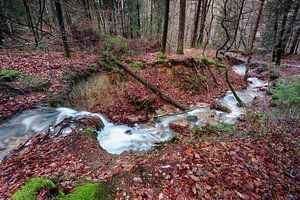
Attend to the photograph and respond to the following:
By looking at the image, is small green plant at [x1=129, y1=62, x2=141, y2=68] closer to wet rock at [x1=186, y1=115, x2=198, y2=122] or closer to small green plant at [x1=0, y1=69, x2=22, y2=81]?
wet rock at [x1=186, y1=115, x2=198, y2=122]

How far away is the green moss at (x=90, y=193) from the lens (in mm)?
3172

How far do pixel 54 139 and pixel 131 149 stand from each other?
2.61 meters

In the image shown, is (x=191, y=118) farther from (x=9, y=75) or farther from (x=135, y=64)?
(x=9, y=75)

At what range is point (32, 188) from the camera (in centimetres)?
323

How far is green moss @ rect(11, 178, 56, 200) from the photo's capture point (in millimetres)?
3063

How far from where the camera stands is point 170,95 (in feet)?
35.5

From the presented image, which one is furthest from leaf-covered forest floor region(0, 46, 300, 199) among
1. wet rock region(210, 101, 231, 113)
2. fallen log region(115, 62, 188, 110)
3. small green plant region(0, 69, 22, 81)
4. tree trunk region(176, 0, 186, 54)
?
tree trunk region(176, 0, 186, 54)

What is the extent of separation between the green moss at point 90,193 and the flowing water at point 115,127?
2910 mm

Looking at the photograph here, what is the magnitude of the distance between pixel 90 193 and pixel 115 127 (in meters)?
4.99

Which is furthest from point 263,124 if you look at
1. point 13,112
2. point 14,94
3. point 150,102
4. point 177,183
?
point 14,94

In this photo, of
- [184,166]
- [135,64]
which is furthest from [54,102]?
[184,166]

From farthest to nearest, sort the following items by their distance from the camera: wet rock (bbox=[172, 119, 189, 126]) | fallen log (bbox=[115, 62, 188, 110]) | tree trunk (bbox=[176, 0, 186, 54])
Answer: tree trunk (bbox=[176, 0, 186, 54]) → fallen log (bbox=[115, 62, 188, 110]) → wet rock (bbox=[172, 119, 189, 126])

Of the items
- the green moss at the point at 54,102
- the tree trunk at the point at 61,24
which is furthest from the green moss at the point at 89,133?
the tree trunk at the point at 61,24

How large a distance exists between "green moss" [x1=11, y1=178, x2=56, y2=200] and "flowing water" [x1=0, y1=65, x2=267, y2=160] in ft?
7.44
